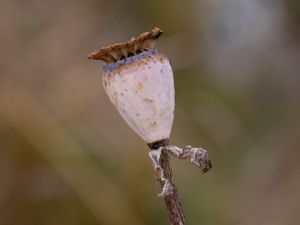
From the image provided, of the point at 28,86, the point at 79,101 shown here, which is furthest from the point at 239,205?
the point at 28,86

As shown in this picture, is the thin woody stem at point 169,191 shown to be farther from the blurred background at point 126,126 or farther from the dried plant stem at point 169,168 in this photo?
the blurred background at point 126,126

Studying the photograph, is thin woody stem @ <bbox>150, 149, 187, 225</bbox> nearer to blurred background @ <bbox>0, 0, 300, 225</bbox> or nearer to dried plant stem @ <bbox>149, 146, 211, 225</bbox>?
dried plant stem @ <bbox>149, 146, 211, 225</bbox>

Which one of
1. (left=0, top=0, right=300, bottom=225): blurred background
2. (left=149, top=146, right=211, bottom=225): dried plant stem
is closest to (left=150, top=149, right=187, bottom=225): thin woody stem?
(left=149, top=146, right=211, bottom=225): dried plant stem

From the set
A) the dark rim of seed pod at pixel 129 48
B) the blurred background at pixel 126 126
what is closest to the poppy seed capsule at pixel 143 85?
the dark rim of seed pod at pixel 129 48

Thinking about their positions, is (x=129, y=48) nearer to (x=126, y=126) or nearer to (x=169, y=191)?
(x=169, y=191)

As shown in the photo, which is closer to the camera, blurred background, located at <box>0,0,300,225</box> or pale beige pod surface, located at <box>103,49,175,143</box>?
pale beige pod surface, located at <box>103,49,175,143</box>

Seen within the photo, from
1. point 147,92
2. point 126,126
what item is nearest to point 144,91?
point 147,92

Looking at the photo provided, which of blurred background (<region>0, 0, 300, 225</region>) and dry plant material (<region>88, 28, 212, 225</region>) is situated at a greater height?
dry plant material (<region>88, 28, 212, 225</region>)
